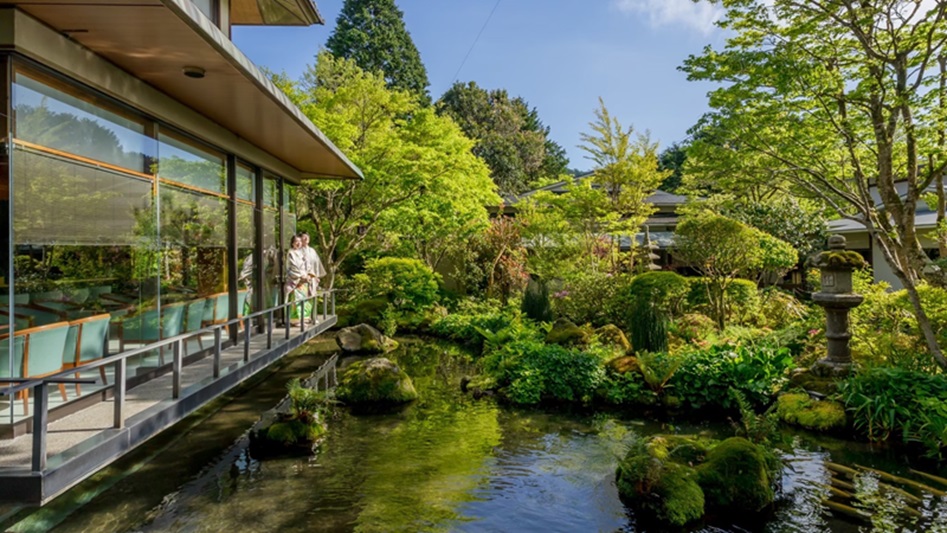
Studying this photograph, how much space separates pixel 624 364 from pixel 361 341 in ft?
22.6

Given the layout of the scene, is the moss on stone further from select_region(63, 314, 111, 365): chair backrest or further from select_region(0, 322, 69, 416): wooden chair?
select_region(0, 322, 69, 416): wooden chair

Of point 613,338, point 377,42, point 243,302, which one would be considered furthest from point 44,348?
point 377,42

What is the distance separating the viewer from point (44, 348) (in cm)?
464

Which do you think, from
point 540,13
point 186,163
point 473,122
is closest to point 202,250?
point 186,163

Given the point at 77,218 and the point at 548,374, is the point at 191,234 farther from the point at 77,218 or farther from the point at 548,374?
the point at 548,374

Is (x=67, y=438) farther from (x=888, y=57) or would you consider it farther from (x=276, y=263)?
(x=888, y=57)

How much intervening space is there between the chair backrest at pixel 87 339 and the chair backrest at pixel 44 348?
0.31 ft

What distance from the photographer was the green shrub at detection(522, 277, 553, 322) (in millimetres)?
15617

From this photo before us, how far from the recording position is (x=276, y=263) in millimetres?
10688

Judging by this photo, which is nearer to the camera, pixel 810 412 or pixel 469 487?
pixel 469 487

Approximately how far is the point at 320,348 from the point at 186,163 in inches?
347

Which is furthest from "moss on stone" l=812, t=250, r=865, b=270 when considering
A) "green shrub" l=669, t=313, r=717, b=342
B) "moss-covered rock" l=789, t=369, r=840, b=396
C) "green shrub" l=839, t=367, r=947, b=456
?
"green shrub" l=669, t=313, r=717, b=342

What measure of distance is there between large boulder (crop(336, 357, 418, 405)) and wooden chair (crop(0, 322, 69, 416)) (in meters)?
5.43

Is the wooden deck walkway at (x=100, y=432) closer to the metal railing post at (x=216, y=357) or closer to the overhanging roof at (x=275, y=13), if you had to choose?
the metal railing post at (x=216, y=357)
